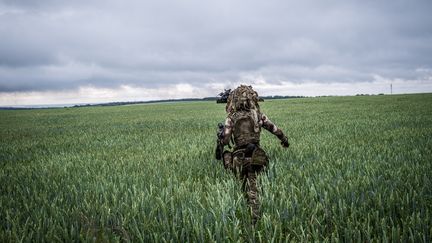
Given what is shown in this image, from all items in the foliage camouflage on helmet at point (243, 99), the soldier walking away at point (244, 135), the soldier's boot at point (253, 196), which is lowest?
the soldier's boot at point (253, 196)

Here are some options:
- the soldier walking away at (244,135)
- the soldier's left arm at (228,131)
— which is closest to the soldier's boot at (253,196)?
the soldier walking away at (244,135)

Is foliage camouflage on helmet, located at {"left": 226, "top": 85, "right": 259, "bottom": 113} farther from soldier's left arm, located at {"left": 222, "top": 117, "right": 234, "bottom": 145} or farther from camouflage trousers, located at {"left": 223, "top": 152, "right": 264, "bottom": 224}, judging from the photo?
camouflage trousers, located at {"left": 223, "top": 152, "right": 264, "bottom": 224}

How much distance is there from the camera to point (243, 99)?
427cm

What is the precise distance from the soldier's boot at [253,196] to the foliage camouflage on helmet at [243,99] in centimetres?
103

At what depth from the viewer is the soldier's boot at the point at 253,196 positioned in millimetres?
2912

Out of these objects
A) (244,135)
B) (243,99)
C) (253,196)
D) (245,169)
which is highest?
(243,99)

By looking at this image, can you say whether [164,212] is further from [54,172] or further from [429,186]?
[54,172]

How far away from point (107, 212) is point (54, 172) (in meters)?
3.19

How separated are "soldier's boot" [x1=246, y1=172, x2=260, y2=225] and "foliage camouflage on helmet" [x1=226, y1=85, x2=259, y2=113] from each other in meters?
1.03

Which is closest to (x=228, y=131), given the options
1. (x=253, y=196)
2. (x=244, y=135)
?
(x=244, y=135)

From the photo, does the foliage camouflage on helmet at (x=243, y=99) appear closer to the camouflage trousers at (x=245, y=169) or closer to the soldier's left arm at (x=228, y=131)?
the soldier's left arm at (x=228, y=131)

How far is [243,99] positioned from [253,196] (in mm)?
Answer: 1512

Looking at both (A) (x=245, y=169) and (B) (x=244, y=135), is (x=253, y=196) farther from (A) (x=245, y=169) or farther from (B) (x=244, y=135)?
Result: (B) (x=244, y=135)

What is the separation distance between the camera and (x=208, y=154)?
6914mm
